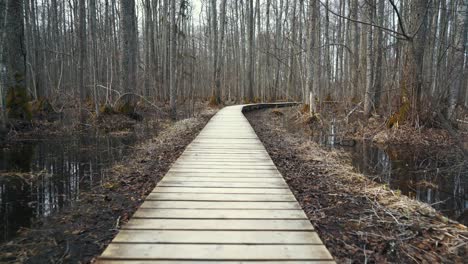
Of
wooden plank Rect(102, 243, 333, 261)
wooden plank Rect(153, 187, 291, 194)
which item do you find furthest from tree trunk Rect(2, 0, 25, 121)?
wooden plank Rect(102, 243, 333, 261)

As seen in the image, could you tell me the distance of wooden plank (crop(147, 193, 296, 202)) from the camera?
3.27m

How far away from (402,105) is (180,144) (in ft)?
22.9

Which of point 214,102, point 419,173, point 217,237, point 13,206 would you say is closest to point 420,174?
point 419,173

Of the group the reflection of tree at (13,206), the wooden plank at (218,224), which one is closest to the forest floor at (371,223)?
the wooden plank at (218,224)

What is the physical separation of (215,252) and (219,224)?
0.47 meters

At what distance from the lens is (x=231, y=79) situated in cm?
4038

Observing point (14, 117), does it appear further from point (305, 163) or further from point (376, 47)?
point (376, 47)

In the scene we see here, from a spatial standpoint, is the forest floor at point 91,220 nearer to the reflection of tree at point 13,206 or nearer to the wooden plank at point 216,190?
the reflection of tree at point 13,206

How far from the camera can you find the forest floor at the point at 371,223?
104 inches

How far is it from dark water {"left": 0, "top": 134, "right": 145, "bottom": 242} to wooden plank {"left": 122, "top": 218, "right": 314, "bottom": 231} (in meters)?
1.62

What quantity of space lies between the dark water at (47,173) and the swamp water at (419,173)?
15.9 feet

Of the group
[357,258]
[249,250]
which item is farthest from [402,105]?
[249,250]

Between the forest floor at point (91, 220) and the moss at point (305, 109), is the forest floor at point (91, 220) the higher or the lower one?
the lower one

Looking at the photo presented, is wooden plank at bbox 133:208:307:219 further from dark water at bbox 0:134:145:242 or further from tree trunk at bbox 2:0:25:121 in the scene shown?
tree trunk at bbox 2:0:25:121
